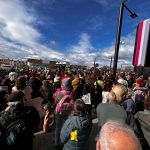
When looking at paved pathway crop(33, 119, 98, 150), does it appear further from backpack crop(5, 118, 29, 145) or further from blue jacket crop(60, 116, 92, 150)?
backpack crop(5, 118, 29, 145)

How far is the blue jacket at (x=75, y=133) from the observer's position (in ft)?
11.2

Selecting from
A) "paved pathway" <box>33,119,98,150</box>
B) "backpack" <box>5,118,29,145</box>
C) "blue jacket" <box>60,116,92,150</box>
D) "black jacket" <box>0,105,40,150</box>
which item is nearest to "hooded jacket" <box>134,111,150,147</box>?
"blue jacket" <box>60,116,92,150</box>

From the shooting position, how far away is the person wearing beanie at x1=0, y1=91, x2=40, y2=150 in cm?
280

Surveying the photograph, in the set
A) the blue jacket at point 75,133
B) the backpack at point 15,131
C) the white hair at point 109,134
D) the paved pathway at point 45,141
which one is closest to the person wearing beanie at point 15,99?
the backpack at point 15,131

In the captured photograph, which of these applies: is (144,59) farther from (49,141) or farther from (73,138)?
(73,138)

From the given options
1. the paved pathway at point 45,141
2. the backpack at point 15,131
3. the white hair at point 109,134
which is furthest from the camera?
the paved pathway at point 45,141

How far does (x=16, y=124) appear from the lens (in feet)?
9.26

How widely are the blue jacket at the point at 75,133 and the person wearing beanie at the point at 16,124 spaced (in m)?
0.64

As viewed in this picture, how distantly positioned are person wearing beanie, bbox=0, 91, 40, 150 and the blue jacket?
64 cm

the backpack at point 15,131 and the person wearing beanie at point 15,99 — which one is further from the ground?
the person wearing beanie at point 15,99

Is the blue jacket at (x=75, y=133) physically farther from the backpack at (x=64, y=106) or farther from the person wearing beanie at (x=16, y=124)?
the backpack at (x=64, y=106)

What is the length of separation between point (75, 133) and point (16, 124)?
3.34ft

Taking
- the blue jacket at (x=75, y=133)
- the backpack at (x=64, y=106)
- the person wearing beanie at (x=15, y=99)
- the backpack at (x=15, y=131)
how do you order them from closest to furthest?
the backpack at (x=15, y=131) < the person wearing beanie at (x=15, y=99) < the blue jacket at (x=75, y=133) < the backpack at (x=64, y=106)

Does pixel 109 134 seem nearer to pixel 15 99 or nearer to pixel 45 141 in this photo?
pixel 15 99
